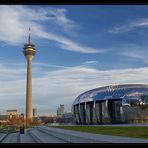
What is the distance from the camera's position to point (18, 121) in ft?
507

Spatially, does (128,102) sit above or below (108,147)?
above

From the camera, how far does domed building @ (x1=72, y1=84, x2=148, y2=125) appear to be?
96.3 m

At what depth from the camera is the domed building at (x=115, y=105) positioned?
9631cm

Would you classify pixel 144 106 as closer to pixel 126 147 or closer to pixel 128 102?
pixel 128 102

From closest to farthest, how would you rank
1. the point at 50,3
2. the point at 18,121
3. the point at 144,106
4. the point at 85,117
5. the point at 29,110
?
the point at 50,3
the point at 144,106
the point at 85,117
the point at 18,121
the point at 29,110

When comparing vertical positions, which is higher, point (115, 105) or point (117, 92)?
point (117, 92)

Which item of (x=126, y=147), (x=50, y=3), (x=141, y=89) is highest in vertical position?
(x=141, y=89)

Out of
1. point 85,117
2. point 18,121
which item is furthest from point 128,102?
point 18,121

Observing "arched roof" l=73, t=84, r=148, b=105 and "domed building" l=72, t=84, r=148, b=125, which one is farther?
"arched roof" l=73, t=84, r=148, b=105

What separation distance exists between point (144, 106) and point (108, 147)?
91.7 m

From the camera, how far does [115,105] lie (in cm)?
10312

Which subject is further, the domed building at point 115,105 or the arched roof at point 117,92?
the arched roof at point 117,92

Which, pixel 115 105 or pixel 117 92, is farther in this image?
pixel 117 92

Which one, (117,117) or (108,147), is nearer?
(108,147)
